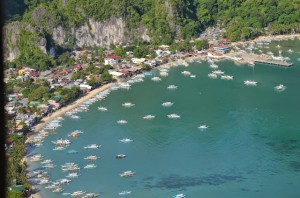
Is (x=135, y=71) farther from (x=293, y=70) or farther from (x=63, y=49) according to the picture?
(x=293, y=70)

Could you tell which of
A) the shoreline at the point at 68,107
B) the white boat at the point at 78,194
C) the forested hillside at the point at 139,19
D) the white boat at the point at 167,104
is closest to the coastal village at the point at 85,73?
the shoreline at the point at 68,107

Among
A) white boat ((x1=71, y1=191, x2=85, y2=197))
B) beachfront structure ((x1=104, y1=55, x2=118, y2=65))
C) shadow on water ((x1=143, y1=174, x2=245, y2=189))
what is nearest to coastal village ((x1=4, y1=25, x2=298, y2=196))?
beachfront structure ((x1=104, y1=55, x2=118, y2=65))

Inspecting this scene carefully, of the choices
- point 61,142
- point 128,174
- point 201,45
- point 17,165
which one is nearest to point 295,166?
point 128,174

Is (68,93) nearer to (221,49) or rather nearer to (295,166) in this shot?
(295,166)

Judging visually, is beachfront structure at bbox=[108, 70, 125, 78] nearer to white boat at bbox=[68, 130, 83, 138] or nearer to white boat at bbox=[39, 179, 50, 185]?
white boat at bbox=[68, 130, 83, 138]

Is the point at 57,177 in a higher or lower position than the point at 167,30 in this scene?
lower

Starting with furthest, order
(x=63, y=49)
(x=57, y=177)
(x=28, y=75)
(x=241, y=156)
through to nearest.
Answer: (x=63, y=49) < (x=28, y=75) < (x=241, y=156) < (x=57, y=177)

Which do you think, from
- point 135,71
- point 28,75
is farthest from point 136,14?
point 28,75
